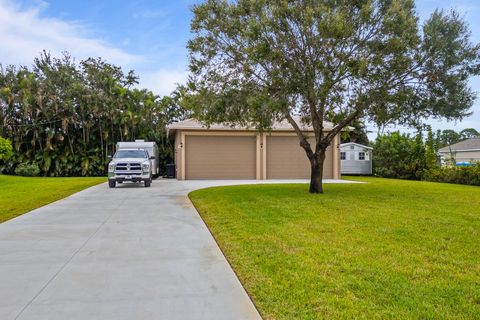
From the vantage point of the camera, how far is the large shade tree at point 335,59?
1113 cm

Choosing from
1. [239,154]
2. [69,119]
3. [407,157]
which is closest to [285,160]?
[239,154]

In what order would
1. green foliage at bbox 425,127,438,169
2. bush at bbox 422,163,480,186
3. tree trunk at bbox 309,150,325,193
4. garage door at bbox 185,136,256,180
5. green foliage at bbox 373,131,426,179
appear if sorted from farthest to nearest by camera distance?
green foliage at bbox 373,131,426,179 < green foliage at bbox 425,127,438,169 < garage door at bbox 185,136,256,180 < bush at bbox 422,163,480,186 < tree trunk at bbox 309,150,325,193

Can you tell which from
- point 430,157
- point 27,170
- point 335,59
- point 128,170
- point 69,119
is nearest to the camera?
point 335,59

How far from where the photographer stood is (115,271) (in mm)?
4867

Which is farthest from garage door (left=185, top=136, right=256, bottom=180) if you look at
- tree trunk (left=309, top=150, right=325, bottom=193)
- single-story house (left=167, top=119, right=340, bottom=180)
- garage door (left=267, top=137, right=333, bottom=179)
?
tree trunk (left=309, top=150, right=325, bottom=193)

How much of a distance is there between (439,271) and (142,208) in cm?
754

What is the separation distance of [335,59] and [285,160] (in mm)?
11839

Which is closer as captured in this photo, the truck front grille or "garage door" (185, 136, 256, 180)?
the truck front grille

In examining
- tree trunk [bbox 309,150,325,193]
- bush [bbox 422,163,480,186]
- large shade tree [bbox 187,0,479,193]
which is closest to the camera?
large shade tree [bbox 187,0,479,193]

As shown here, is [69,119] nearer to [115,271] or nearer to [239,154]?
[239,154]

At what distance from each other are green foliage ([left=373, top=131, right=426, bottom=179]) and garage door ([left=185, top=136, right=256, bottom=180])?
31.6 ft

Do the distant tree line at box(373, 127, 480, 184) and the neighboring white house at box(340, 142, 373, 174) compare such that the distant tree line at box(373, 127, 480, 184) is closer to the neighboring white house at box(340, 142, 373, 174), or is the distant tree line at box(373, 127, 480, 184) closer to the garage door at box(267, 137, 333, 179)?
the neighboring white house at box(340, 142, 373, 174)

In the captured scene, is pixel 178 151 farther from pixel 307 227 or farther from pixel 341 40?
pixel 307 227

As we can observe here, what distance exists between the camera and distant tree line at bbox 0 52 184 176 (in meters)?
26.8
